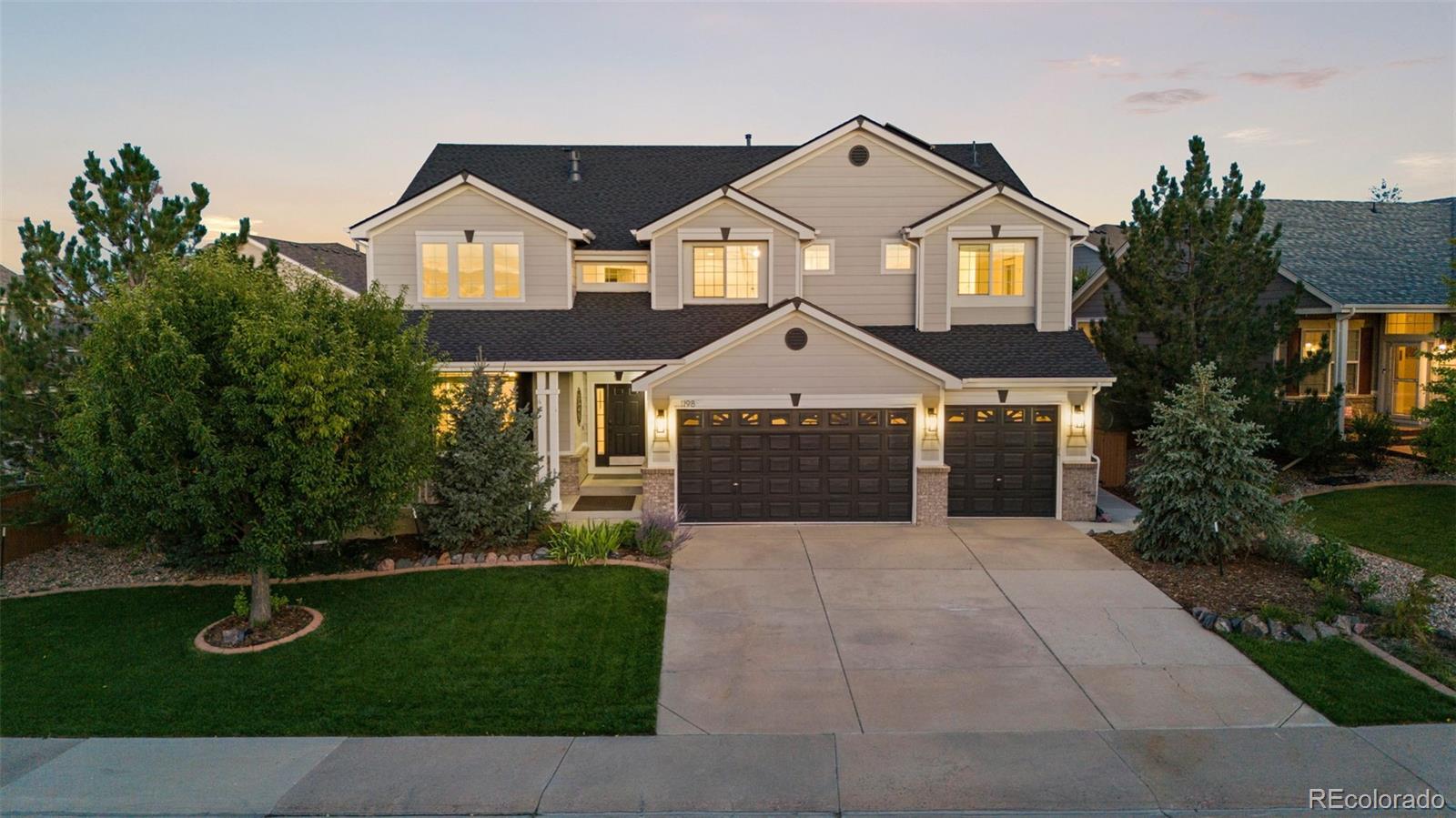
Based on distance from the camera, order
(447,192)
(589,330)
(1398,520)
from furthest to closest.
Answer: (447,192), (589,330), (1398,520)

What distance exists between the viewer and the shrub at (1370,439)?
18266mm

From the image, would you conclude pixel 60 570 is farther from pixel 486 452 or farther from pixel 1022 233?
pixel 1022 233

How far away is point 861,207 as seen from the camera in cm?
1778

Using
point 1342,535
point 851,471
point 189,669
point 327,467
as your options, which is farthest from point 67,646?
point 1342,535

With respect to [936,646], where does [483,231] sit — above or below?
above

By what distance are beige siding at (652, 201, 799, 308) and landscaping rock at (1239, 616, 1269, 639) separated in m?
9.97

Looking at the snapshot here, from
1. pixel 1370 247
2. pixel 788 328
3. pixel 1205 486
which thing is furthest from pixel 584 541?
pixel 1370 247

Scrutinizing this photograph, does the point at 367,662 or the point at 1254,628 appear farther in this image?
the point at 1254,628

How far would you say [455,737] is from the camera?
772 cm

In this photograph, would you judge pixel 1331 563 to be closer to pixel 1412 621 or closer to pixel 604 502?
pixel 1412 621

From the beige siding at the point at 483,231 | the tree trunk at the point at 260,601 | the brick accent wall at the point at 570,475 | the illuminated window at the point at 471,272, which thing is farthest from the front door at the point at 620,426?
the tree trunk at the point at 260,601

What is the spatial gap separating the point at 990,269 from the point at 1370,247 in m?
12.4

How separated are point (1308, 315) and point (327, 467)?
843 inches

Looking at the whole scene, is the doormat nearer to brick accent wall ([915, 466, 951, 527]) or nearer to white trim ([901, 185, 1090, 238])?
brick accent wall ([915, 466, 951, 527])
